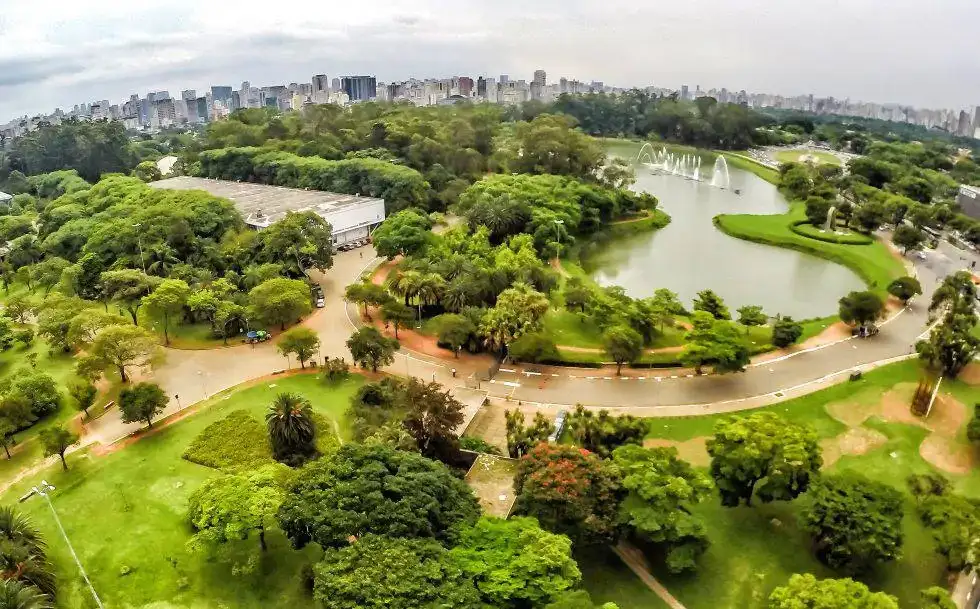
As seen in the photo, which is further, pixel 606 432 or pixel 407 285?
pixel 407 285

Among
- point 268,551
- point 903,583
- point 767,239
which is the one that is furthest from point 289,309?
point 767,239

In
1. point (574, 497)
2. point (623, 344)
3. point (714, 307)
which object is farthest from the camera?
point (714, 307)

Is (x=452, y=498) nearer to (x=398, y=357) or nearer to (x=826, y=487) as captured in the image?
(x=826, y=487)

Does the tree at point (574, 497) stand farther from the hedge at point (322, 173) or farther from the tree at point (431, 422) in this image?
the hedge at point (322, 173)

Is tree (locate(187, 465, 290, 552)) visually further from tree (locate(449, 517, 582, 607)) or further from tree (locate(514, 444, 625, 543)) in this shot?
tree (locate(514, 444, 625, 543))

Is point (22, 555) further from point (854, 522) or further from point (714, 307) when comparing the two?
point (714, 307)

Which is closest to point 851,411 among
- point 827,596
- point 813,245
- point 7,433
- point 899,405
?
point 899,405

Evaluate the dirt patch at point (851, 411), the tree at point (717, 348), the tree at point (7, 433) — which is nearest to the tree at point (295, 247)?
the tree at point (7, 433)
